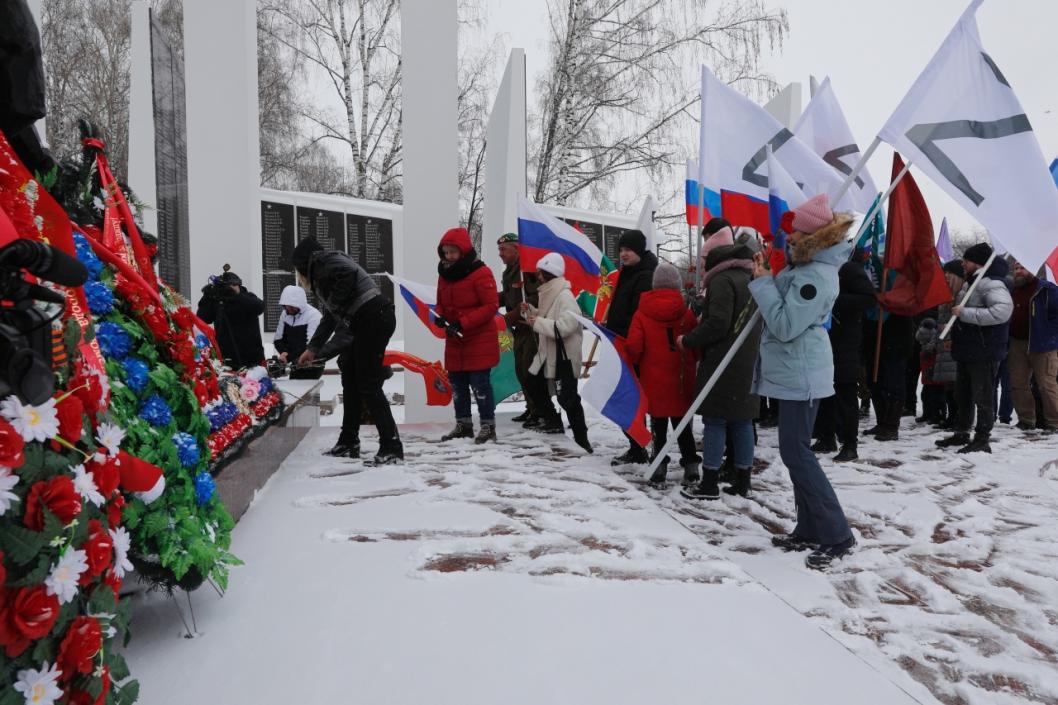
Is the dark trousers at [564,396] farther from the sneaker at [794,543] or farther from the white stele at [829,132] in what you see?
the white stele at [829,132]

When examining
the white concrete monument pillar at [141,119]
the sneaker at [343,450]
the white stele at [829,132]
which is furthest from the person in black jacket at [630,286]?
the white concrete monument pillar at [141,119]

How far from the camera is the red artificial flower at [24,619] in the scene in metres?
1.44

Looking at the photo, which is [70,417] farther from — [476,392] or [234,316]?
[234,316]

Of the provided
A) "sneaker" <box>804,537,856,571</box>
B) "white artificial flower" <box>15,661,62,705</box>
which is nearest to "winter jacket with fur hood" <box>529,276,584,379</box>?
"sneaker" <box>804,537,856,571</box>

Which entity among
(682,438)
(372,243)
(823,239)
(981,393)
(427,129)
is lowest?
(682,438)

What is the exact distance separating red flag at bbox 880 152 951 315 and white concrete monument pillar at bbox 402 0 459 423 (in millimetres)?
4050

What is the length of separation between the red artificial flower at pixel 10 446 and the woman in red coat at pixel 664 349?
4.10 metres

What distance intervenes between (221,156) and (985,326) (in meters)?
7.63

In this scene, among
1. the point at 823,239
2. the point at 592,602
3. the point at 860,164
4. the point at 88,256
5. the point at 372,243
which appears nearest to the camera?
the point at 88,256

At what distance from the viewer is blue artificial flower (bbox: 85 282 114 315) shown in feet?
8.23

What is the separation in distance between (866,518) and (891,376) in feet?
9.88

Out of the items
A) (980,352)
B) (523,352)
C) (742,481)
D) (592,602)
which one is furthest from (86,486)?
(980,352)

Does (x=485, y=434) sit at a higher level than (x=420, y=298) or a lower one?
lower

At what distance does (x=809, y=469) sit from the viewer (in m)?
3.67
